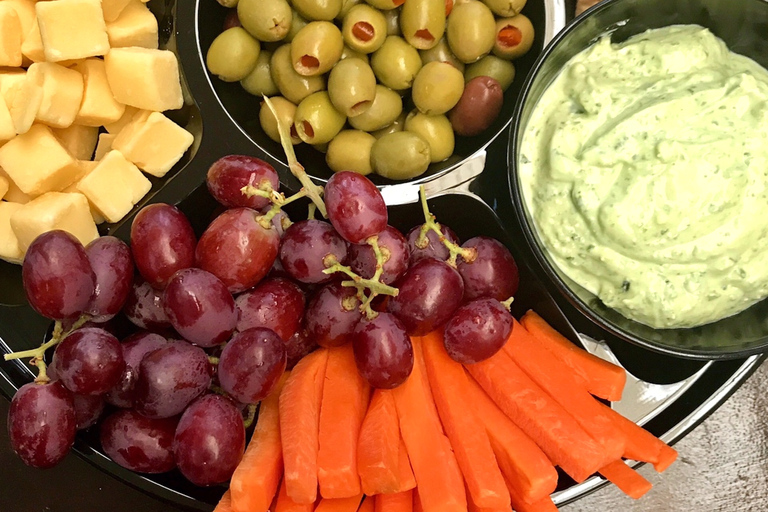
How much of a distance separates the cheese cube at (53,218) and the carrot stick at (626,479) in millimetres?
951

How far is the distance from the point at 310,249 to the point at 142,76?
43cm

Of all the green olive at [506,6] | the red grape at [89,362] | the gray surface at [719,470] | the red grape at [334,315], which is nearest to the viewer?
the red grape at [89,362]

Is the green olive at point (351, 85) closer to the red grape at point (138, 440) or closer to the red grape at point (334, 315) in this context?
the red grape at point (334, 315)

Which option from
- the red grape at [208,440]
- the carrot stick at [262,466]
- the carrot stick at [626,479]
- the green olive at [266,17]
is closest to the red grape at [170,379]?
the red grape at [208,440]

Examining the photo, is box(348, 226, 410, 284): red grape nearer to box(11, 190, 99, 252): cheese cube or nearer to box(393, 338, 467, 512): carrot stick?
box(393, 338, 467, 512): carrot stick

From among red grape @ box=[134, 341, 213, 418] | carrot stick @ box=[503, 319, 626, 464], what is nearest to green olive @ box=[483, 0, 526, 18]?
carrot stick @ box=[503, 319, 626, 464]

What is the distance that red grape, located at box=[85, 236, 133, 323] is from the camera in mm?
891

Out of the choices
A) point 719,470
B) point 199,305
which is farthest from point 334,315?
point 719,470

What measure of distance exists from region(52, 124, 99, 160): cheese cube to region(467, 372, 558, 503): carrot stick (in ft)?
2.70

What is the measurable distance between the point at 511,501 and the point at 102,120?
959mm

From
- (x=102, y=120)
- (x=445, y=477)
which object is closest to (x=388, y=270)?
(x=445, y=477)

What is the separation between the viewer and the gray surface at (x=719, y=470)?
1276 mm

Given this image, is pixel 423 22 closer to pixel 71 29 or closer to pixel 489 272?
pixel 489 272

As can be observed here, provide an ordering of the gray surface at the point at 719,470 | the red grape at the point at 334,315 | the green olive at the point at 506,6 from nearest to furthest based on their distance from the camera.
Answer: the red grape at the point at 334,315 → the green olive at the point at 506,6 → the gray surface at the point at 719,470
